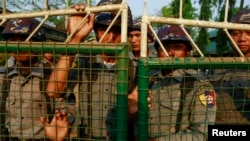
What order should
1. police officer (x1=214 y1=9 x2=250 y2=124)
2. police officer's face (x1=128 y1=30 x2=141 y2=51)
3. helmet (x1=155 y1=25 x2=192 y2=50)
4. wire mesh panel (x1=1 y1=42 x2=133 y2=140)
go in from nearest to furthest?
wire mesh panel (x1=1 y1=42 x2=133 y2=140) → police officer (x1=214 y1=9 x2=250 y2=124) → helmet (x1=155 y1=25 x2=192 y2=50) → police officer's face (x1=128 y1=30 x2=141 y2=51)

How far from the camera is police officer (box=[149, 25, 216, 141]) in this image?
1904 mm

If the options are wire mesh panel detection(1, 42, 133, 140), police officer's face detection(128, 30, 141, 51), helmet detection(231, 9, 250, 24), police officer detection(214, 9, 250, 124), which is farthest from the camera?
police officer's face detection(128, 30, 141, 51)

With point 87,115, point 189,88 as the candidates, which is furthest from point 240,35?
point 87,115

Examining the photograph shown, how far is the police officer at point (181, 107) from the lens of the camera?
1904 mm

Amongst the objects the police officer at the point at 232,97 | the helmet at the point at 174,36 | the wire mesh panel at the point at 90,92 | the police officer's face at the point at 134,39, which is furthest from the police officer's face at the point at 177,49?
the police officer's face at the point at 134,39

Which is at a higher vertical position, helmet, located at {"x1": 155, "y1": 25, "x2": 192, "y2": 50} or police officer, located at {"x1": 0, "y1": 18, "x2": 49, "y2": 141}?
helmet, located at {"x1": 155, "y1": 25, "x2": 192, "y2": 50}

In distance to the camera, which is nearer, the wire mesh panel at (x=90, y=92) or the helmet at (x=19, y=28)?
the wire mesh panel at (x=90, y=92)

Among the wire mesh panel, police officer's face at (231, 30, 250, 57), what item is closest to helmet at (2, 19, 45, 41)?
the wire mesh panel

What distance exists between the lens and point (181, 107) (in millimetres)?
1973

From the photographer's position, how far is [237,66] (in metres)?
1.80

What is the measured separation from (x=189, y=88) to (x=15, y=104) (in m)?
1.06

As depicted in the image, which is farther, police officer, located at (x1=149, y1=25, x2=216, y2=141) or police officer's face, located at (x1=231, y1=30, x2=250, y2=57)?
police officer's face, located at (x1=231, y1=30, x2=250, y2=57)

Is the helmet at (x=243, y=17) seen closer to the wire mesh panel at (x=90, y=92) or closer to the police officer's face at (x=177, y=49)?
the police officer's face at (x=177, y=49)

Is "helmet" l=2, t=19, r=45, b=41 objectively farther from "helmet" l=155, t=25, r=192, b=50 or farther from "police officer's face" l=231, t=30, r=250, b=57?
"police officer's face" l=231, t=30, r=250, b=57
